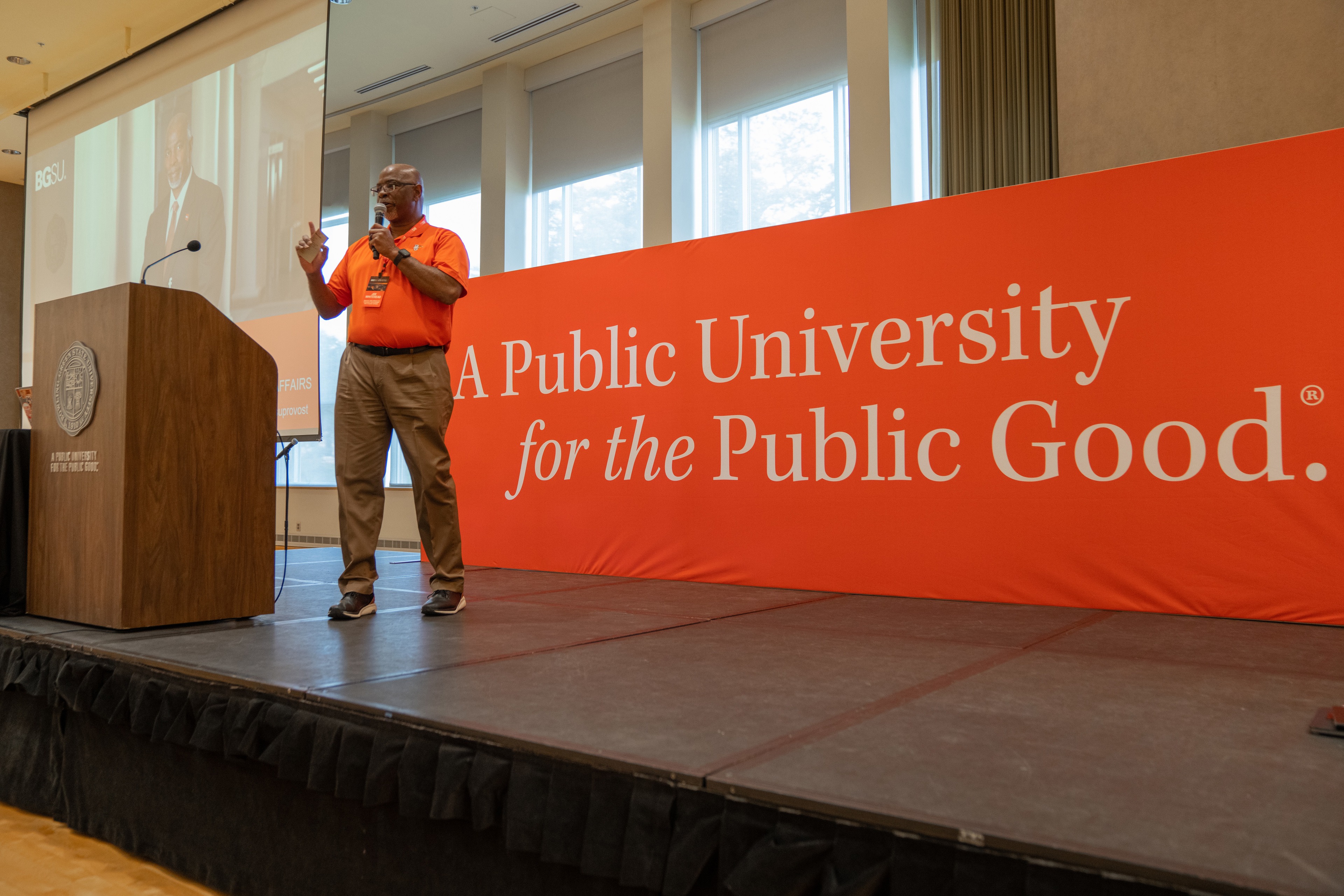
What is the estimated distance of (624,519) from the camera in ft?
12.9

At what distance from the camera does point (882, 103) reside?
4.85 metres

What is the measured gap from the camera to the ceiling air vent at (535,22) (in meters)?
6.06

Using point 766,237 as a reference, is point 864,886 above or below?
below

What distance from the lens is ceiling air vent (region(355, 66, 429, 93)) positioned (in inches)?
274

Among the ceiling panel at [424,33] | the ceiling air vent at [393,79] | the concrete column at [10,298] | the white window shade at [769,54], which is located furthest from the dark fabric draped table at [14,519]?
the concrete column at [10,298]

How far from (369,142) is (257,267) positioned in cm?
291

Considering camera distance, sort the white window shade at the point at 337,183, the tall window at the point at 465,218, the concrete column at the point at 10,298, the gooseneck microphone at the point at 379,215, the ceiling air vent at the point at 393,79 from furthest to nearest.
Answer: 1. the concrete column at the point at 10,298
2. the white window shade at the point at 337,183
3. the tall window at the point at 465,218
4. the ceiling air vent at the point at 393,79
5. the gooseneck microphone at the point at 379,215

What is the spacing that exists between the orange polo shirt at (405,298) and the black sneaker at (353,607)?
74cm

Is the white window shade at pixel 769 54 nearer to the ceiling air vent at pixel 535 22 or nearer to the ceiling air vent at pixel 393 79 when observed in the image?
the ceiling air vent at pixel 535 22

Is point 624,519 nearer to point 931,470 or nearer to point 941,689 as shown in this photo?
point 931,470

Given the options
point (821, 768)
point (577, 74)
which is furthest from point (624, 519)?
point (577, 74)

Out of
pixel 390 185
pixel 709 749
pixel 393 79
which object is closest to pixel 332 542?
pixel 393 79

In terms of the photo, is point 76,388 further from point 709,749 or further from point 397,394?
point 709,749

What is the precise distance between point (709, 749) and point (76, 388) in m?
2.05
